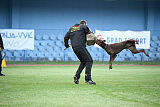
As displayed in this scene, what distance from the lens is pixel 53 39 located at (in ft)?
91.4

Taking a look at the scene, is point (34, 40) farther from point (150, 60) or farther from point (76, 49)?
point (76, 49)

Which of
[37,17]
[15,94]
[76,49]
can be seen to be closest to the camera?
[15,94]

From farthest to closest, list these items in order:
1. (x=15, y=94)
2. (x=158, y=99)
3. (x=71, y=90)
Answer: (x=71, y=90) < (x=15, y=94) < (x=158, y=99)

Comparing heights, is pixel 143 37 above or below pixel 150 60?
above

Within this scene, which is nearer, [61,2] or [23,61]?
[23,61]

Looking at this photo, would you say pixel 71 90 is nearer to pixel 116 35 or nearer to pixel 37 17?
pixel 116 35

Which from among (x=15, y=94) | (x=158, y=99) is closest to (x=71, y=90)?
(x=15, y=94)

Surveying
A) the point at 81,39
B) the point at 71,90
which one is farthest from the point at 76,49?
the point at 71,90

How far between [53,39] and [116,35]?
5282 millimetres

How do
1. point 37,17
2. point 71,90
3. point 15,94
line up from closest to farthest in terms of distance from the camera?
point 15,94 < point 71,90 < point 37,17

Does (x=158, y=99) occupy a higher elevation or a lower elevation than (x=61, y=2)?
lower

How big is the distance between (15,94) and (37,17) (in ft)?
70.9

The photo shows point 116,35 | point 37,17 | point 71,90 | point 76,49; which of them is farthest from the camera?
point 37,17

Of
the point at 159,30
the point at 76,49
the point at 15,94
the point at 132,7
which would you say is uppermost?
the point at 132,7
